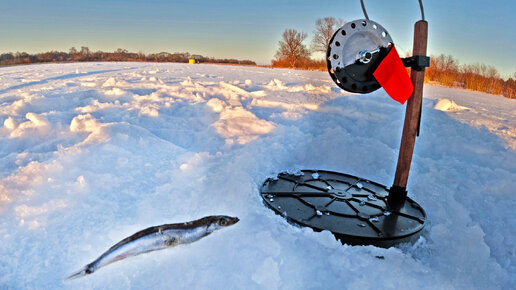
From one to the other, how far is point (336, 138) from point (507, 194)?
1674mm

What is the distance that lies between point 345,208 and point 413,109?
0.82 metres

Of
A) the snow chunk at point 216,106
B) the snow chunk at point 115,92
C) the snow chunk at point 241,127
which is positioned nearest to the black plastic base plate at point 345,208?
the snow chunk at point 241,127

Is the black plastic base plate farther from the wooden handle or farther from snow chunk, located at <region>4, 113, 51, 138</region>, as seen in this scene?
snow chunk, located at <region>4, 113, 51, 138</region>

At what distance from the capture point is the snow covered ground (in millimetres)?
1462

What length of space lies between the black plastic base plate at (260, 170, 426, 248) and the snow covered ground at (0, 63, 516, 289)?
0.09 metres

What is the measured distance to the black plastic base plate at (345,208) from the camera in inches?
70.3

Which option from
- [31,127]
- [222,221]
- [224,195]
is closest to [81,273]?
[222,221]

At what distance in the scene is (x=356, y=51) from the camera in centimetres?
194

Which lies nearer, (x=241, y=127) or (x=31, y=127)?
(x=31, y=127)

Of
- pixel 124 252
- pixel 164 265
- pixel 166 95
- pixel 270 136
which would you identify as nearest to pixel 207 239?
pixel 164 265

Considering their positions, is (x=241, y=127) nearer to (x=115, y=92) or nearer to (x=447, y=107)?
(x=115, y=92)

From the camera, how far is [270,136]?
3.54 metres

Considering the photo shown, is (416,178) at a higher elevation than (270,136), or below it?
below

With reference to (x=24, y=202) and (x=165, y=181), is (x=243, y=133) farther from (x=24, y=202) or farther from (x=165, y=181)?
(x=24, y=202)
